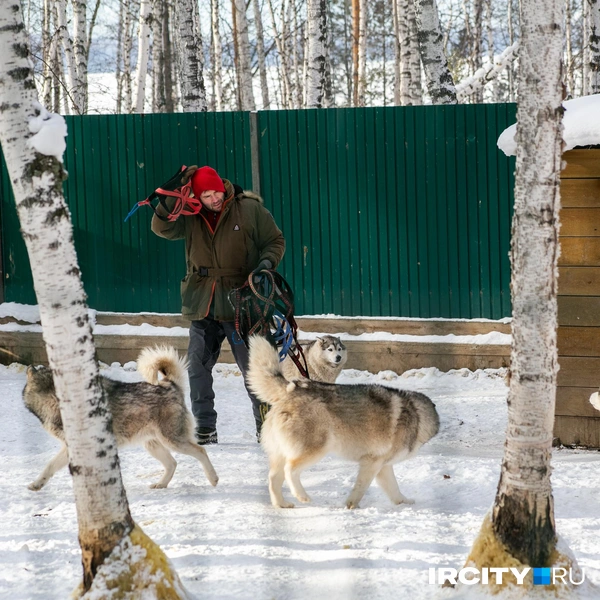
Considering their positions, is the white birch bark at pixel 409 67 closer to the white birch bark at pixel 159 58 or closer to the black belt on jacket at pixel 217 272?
the black belt on jacket at pixel 217 272

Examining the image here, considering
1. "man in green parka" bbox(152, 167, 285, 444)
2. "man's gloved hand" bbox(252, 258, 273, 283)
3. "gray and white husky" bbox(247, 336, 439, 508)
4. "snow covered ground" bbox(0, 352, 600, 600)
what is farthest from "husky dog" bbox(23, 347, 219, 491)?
"man's gloved hand" bbox(252, 258, 273, 283)

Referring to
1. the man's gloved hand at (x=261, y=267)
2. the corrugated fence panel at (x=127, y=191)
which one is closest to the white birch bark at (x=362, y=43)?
the corrugated fence panel at (x=127, y=191)

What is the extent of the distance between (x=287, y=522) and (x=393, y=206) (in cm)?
446

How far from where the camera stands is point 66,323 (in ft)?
10.4

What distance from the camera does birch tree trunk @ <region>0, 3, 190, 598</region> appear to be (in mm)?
3113

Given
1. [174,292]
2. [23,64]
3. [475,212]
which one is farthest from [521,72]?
[174,292]

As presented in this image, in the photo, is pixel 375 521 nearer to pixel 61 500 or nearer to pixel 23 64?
pixel 61 500

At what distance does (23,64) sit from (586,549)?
3.17 m

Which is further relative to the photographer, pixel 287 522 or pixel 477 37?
A: pixel 477 37

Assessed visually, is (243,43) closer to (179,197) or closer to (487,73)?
(487,73)

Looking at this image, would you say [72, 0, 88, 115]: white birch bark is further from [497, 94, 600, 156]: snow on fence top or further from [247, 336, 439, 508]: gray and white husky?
[247, 336, 439, 508]: gray and white husky

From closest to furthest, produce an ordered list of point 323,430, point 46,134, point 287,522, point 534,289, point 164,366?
point 46,134, point 534,289, point 287,522, point 323,430, point 164,366

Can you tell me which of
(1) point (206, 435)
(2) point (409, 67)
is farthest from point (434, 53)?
(1) point (206, 435)

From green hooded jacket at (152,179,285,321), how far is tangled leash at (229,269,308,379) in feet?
0.41
